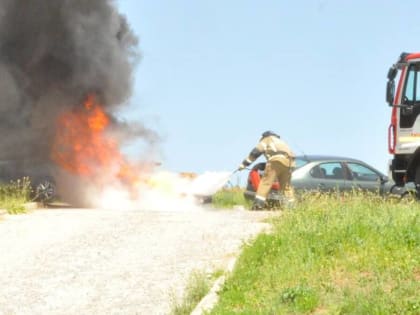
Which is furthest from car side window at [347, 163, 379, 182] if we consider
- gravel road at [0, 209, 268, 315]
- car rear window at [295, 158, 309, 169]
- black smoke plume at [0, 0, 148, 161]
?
black smoke plume at [0, 0, 148, 161]

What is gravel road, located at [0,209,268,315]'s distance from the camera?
920 centimetres

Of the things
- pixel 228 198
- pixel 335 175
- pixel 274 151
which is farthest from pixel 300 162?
pixel 228 198

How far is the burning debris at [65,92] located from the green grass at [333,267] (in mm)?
12780

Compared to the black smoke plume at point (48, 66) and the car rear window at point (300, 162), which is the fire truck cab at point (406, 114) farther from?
the black smoke plume at point (48, 66)

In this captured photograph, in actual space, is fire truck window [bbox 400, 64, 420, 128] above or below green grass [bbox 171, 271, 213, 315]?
above

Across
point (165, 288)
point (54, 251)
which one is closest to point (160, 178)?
point (54, 251)

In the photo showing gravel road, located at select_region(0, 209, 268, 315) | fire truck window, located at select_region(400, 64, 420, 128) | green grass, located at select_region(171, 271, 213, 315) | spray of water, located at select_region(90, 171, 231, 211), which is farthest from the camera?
spray of water, located at select_region(90, 171, 231, 211)

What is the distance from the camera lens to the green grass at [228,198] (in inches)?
846

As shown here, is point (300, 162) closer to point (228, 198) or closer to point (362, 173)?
point (362, 173)

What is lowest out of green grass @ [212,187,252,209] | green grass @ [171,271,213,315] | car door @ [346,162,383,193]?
green grass @ [171,271,213,315]

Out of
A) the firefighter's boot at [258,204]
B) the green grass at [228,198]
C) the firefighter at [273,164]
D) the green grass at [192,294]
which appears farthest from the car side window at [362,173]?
the green grass at [192,294]

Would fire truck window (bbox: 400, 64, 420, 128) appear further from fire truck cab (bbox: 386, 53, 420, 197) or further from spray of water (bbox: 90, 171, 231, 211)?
spray of water (bbox: 90, 171, 231, 211)

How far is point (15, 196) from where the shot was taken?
17.8 m

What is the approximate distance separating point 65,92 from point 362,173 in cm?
864
